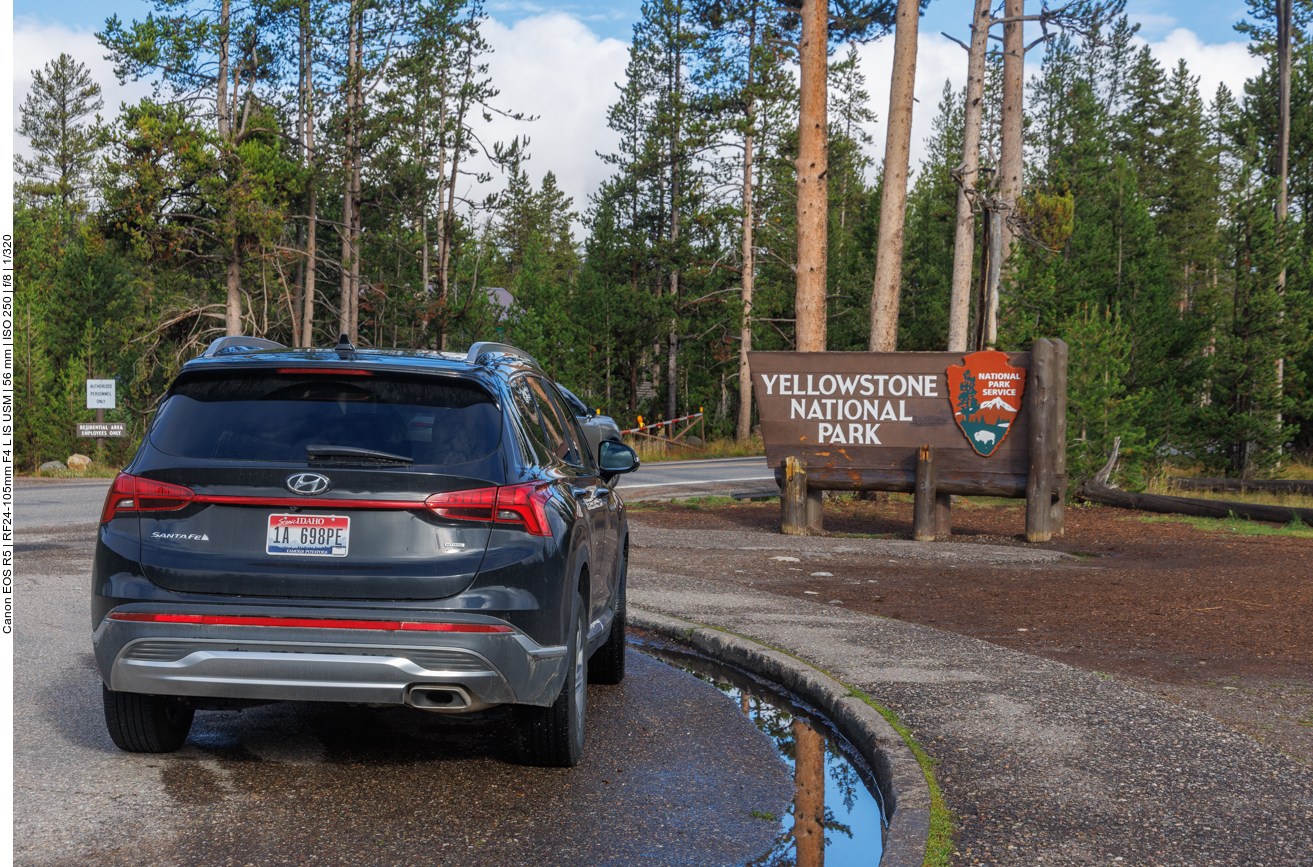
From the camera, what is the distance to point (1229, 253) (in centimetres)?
2748

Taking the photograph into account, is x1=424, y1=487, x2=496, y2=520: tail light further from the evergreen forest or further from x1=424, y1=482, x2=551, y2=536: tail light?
the evergreen forest

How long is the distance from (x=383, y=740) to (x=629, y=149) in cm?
4426

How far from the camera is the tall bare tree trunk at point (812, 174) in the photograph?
17281 mm

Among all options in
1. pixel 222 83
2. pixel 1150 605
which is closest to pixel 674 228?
pixel 222 83

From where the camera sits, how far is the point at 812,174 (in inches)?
682

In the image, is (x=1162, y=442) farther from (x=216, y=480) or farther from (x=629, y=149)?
(x=216, y=480)

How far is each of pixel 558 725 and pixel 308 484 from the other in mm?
1503

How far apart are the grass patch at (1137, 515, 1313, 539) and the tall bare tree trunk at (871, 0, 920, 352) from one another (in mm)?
4964

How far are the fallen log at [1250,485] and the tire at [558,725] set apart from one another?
64.9 feet

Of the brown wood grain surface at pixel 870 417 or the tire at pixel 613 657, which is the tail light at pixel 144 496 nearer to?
the tire at pixel 613 657

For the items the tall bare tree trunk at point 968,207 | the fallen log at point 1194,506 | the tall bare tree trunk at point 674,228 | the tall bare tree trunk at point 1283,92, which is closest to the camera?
the fallen log at point 1194,506

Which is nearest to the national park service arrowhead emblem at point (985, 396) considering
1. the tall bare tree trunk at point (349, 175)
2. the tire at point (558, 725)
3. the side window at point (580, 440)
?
the side window at point (580, 440)

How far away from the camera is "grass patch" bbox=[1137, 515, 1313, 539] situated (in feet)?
51.3

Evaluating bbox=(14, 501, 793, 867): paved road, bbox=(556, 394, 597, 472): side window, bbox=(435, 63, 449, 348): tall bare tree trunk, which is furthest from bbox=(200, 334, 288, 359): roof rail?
bbox=(435, 63, 449, 348): tall bare tree trunk
